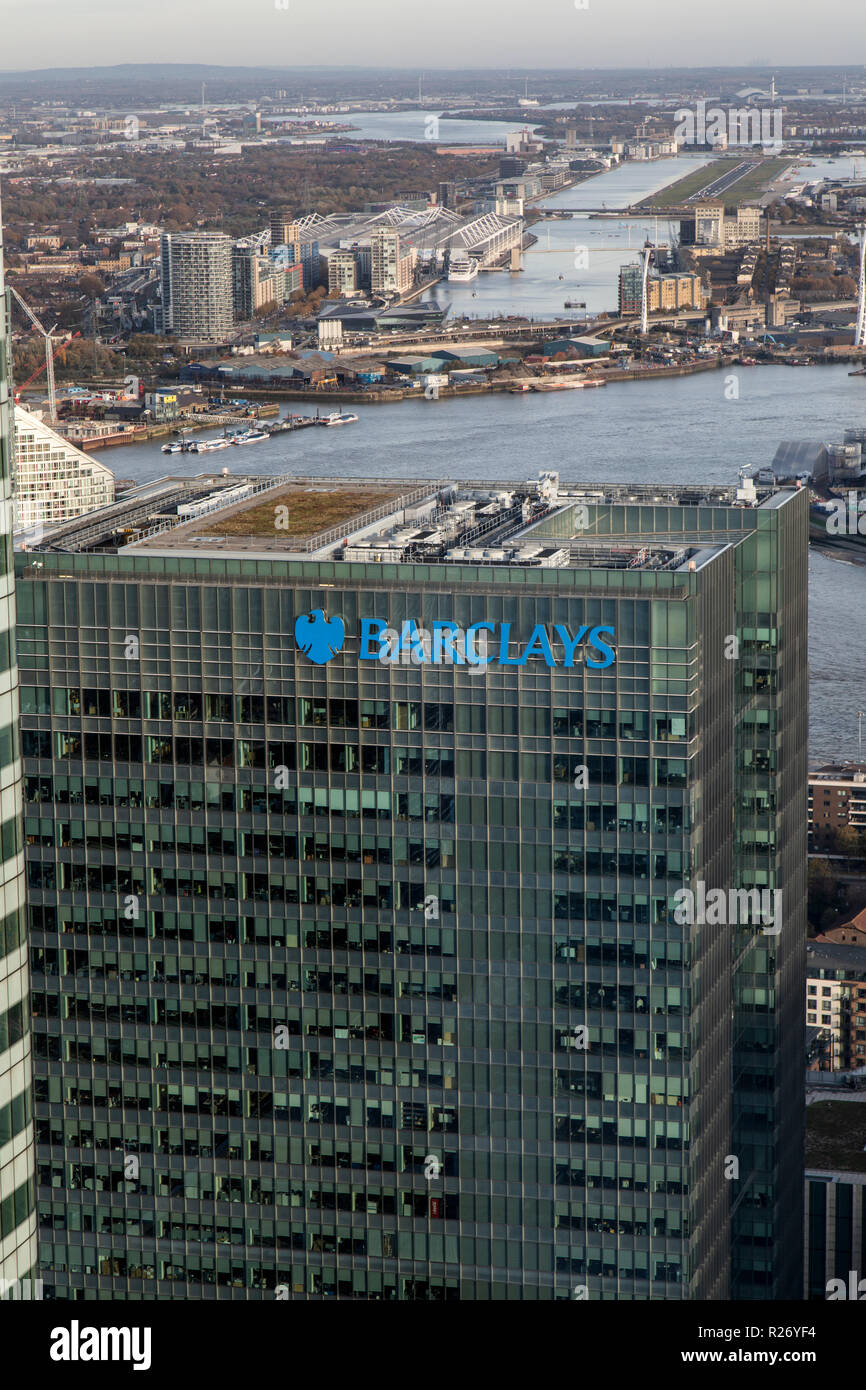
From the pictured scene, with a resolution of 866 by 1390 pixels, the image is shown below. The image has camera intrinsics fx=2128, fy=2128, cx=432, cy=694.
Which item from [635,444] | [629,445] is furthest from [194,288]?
[629,445]

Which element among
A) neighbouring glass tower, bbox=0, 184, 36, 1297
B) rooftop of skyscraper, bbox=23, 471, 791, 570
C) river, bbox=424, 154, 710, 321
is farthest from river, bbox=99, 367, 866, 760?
neighbouring glass tower, bbox=0, 184, 36, 1297

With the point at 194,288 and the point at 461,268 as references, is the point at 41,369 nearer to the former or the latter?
the point at 194,288

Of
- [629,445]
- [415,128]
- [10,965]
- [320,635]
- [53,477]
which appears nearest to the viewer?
[10,965]

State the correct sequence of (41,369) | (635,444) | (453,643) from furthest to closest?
(41,369)
(635,444)
(453,643)

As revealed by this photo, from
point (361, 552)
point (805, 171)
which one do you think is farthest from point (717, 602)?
point (805, 171)

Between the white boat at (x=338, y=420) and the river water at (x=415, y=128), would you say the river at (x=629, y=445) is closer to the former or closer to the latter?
the white boat at (x=338, y=420)

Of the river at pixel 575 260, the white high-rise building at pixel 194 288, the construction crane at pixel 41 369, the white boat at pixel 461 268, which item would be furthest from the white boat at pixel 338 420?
the white boat at pixel 461 268
